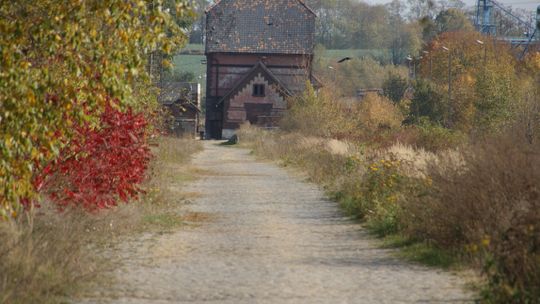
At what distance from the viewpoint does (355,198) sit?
22375 millimetres

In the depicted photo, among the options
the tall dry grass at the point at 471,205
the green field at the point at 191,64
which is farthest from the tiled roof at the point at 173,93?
the green field at the point at 191,64

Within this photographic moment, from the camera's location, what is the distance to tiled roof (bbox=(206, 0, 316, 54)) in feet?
269

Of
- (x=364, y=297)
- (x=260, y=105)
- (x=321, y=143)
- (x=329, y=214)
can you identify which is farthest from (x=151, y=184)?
(x=260, y=105)

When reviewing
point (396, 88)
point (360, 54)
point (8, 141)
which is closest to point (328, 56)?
point (360, 54)

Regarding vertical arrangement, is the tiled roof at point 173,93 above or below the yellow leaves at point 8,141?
below

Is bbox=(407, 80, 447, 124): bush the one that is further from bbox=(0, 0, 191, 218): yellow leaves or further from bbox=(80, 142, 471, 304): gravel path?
bbox=(0, 0, 191, 218): yellow leaves

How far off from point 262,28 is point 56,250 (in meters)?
71.6

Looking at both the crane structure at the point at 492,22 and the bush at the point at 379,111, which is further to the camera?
the crane structure at the point at 492,22

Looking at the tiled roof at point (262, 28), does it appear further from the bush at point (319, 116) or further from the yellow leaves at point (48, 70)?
the yellow leaves at point (48, 70)

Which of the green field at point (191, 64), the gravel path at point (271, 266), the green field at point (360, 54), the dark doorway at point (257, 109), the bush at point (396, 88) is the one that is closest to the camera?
the gravel path at point (271, 266)

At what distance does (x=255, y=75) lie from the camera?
82.4m

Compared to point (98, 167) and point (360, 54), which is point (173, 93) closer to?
point (98, 167)

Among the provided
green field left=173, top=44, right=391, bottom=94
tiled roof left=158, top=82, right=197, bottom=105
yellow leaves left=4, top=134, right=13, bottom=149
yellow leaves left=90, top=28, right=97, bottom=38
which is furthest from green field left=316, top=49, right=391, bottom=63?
yellow leaves left=4, top=134, right=13, bottom=149

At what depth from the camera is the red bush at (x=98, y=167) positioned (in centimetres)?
1599
